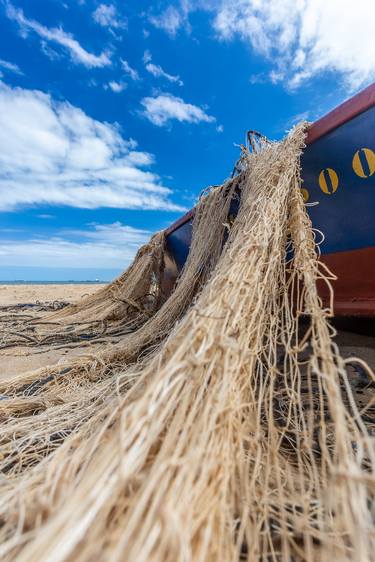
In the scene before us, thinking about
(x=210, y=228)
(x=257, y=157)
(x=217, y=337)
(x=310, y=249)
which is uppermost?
(x=257, y=157)

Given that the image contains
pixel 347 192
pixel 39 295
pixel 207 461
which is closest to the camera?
pixel 207 461

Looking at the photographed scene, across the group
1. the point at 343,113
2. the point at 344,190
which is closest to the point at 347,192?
the point at 344,190

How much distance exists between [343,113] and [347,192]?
A: 520mm

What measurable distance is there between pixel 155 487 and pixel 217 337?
0.41 meters

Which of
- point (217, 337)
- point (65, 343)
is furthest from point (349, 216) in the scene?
point (65, 343)

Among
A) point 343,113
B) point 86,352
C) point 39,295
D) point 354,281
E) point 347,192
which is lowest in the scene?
point 86,352

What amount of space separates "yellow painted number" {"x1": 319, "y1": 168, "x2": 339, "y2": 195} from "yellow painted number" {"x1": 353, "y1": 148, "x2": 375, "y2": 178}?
0.16 m

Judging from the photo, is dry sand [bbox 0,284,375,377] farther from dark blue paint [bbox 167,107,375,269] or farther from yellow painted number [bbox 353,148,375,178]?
yellow painted number [bbox 353,148,375,178]

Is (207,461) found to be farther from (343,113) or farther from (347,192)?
(343,113)

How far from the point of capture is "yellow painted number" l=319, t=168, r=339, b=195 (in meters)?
2.33

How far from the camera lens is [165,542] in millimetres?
532

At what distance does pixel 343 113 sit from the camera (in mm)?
2188

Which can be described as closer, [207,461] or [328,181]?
[207,461]

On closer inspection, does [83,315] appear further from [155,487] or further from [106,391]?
[155,487]
